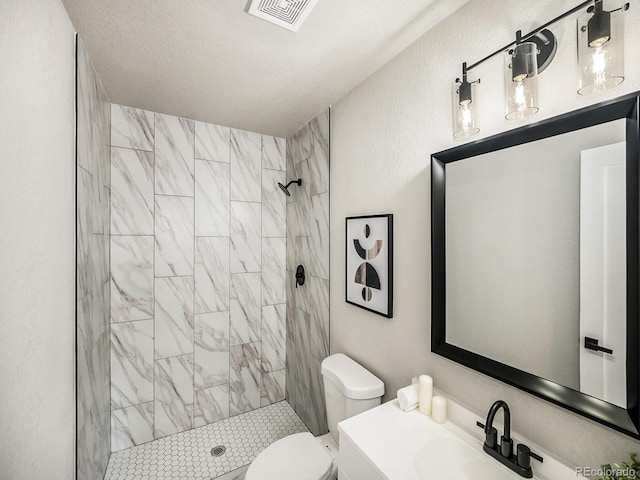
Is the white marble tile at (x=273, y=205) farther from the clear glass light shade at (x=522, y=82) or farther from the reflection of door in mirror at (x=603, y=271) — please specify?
the reflection of door in mirror at (x=603, y=271)

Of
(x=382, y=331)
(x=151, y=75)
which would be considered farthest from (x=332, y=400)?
(x=151, y=75)

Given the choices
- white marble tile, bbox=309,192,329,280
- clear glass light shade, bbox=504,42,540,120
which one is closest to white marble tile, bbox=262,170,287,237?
white marble tile, bbox=309,192,329,280

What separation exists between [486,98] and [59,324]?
6.04ft

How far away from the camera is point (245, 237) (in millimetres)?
2551

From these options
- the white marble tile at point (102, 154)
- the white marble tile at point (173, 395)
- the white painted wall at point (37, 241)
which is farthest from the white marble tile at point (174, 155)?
the white marble tile at point (173, 395)

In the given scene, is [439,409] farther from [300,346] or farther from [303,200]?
[303,200]

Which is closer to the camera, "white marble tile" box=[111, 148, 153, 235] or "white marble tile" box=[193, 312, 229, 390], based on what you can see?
"white marble tile" box=[111, 148, 153, 235]

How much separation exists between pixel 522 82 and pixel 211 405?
2.88 meters

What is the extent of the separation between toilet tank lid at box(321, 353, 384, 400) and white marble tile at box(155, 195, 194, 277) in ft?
4.51

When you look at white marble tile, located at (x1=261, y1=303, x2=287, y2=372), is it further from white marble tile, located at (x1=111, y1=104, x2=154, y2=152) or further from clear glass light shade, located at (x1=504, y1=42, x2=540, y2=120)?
clear glass light shade, located at (x1=504, y1=42, x2=540, y2=120)

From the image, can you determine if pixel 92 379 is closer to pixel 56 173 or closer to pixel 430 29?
pixel 56 173

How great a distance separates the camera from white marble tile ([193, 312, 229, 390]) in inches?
92.4

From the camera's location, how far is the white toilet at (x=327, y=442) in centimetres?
140

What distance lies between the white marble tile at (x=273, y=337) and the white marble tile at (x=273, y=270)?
0.09m
